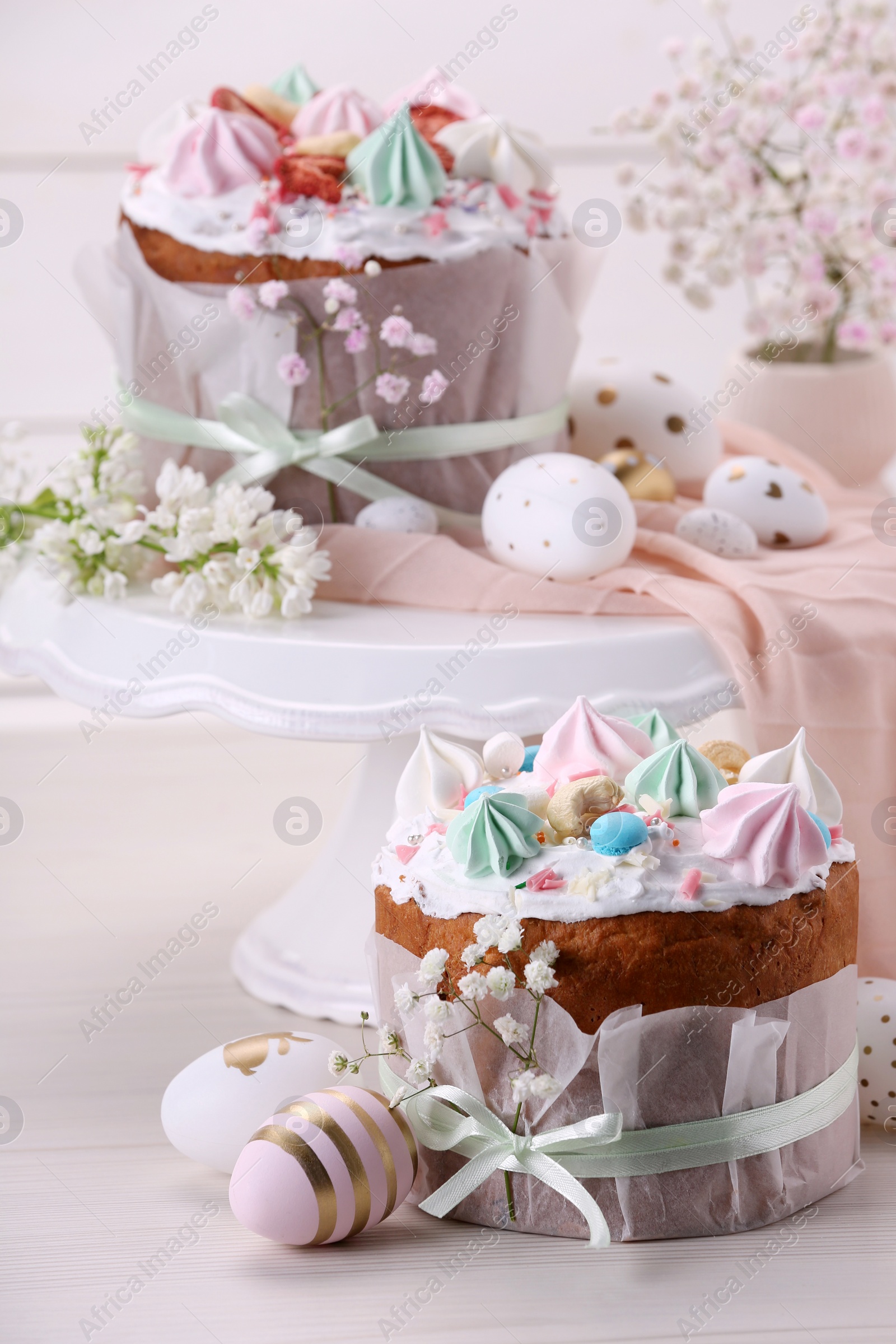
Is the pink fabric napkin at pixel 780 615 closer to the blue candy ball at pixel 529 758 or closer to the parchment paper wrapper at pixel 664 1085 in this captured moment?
the blue candy ball at pixel 529 758

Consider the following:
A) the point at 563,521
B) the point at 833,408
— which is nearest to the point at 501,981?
the point at 563,521

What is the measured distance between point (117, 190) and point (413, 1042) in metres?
2.45

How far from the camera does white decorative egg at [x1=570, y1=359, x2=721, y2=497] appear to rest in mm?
1987

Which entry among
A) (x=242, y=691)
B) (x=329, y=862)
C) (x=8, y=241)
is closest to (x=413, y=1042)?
(x=242, y=691)

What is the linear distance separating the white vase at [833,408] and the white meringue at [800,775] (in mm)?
1401

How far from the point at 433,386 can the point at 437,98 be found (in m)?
0.49

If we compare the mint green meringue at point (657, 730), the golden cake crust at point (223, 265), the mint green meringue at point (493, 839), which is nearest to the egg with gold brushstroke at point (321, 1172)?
the mint green meringue at point (493, 839)

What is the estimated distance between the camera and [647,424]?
199 centimetres

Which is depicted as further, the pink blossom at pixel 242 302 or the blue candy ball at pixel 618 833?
the pink blossom at pixel 242 302

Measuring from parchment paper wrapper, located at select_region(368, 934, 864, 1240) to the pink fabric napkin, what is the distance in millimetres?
295

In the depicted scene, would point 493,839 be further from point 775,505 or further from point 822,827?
point 775,505

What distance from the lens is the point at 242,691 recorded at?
151 centimetres

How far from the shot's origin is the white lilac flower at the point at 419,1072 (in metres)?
1.28

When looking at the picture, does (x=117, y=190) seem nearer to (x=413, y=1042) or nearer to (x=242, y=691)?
(x=242, y=691)
